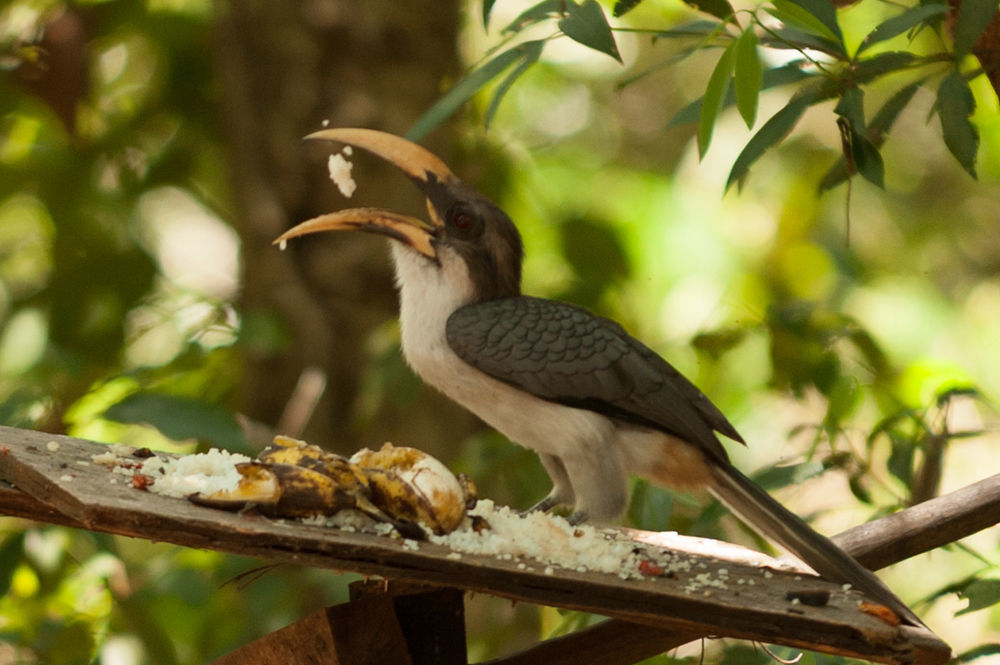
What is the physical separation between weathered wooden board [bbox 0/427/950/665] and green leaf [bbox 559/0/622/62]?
1.01 metres

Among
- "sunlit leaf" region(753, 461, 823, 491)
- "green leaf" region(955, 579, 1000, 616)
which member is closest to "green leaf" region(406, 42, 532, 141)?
"sunlit leaf" region(753, 461, 823, 491)

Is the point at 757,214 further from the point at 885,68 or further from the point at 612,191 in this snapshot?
the point at 885,68

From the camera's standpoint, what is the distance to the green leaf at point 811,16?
2.11 m

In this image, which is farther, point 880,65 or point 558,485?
point 558,485

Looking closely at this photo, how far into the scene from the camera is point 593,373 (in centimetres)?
278

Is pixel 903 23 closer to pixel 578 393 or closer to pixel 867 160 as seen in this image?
pixel 867 160

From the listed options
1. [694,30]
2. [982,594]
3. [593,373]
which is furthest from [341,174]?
[982,594]

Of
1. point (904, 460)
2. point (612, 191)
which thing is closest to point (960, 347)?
point (612, 191)

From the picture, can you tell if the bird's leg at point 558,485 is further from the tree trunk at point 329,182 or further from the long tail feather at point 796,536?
A: the tree trunk at point 329,182

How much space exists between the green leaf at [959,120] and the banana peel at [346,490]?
1177 mm

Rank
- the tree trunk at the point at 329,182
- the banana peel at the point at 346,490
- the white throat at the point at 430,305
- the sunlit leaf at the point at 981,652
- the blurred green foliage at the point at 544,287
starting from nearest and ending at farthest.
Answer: the banana peel at the point at 346,490, the sunlit leaf at the point at 981,652, the white throat at the point at 430,305, the blurred green foliage at the point at 544,287, the tree trunk at the point at 329,182

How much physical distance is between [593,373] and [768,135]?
0.70 m

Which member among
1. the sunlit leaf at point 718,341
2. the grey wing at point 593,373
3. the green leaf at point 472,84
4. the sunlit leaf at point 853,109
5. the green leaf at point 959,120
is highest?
the green leaf at point 959,120

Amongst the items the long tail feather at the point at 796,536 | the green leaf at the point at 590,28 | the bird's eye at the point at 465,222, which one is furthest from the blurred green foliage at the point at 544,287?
the bird's eye at the point at 465,222
